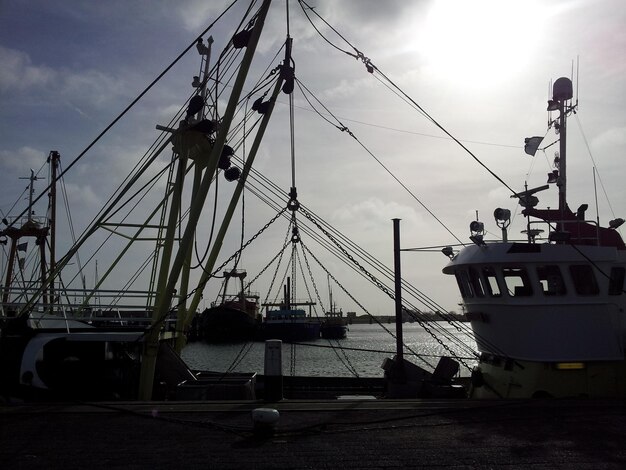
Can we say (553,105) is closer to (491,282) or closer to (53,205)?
(491,282)

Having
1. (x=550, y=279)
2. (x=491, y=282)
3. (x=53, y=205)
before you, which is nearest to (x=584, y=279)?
(x=550, y=279)

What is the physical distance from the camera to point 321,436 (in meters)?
7.27

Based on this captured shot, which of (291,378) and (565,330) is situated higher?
(565,330)

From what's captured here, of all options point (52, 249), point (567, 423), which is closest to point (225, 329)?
point (52, 249)

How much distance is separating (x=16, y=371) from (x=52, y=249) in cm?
2390

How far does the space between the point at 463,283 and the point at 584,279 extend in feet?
10.6

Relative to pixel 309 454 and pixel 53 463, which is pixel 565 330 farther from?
pixel 53 463

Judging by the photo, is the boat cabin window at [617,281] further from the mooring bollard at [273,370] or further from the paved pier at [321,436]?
the mooring bollard at [273,370]

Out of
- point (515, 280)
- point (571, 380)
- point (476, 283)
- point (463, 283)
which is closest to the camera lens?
point (571, 380)

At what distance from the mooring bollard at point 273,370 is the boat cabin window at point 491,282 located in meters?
7.40

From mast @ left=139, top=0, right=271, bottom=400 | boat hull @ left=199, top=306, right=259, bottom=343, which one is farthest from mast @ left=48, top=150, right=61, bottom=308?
boat hull @ left=199, top=306, right=259, bottom=343

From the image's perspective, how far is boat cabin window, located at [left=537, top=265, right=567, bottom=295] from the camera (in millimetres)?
14109

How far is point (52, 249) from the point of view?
35.5 meters

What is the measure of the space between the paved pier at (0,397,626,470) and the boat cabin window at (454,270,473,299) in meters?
6.60
